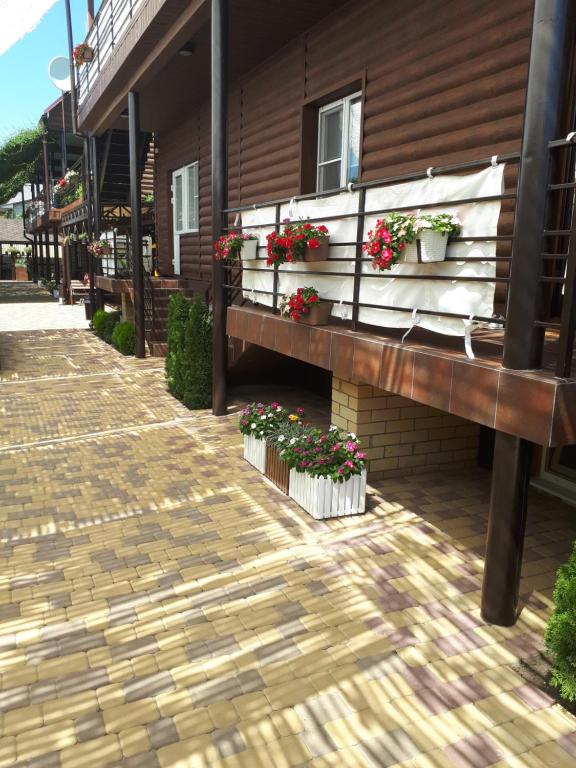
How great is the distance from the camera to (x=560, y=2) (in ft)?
10.3

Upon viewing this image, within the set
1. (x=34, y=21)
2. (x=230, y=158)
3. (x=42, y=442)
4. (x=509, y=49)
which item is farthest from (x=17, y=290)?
(x=509, y=49)

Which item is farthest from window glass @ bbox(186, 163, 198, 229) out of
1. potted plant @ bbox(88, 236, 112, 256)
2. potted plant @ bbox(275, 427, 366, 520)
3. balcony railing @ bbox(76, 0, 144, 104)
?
potted plant @ bbox(275, 427, 366, 520)

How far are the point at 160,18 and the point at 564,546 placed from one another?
349 inches

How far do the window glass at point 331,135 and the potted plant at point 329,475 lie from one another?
15.0 ft

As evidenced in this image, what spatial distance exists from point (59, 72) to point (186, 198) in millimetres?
13282

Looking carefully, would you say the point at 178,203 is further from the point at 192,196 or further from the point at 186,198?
the point at 192,196

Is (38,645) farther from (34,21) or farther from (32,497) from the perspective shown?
(34,21)

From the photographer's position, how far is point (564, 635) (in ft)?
10.5

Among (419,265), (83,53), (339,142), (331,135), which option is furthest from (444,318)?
(83,53)

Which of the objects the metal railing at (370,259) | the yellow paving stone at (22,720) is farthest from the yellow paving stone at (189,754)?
the metal railing at (370,259)

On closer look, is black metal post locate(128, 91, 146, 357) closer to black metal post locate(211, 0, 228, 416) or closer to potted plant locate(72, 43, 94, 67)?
potted plant locate(72, 43, 94, 67)

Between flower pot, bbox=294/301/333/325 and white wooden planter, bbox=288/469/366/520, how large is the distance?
1.49 metres

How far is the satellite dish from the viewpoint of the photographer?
22.6 m

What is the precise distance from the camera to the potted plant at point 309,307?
19.2ft
